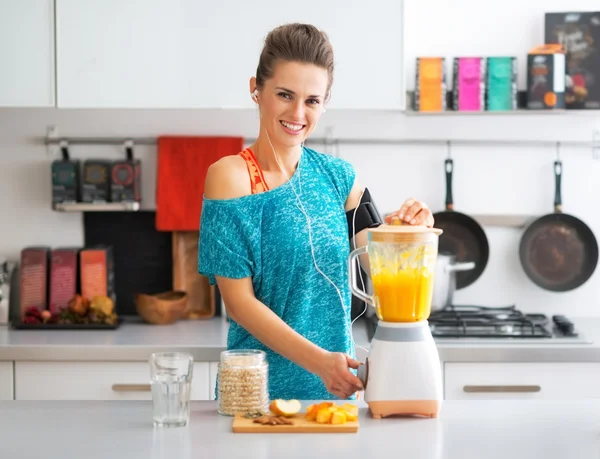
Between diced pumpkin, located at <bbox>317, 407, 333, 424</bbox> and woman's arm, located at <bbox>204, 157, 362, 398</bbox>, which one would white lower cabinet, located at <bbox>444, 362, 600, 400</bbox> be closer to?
woman's arm, located at <bbox>204, 157, 362, 398</bbox>

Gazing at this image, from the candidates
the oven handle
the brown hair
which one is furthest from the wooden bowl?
the brown hair

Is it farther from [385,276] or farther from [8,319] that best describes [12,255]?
[385,276]

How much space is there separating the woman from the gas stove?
3.06ft

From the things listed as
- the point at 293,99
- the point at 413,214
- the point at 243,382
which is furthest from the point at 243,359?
the point at 293,99

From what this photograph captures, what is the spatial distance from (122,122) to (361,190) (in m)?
1.51

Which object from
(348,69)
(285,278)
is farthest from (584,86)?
(285,278)

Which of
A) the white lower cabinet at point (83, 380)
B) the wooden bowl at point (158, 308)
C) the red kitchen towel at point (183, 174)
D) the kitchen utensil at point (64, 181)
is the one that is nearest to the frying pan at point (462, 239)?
the red kitchen towel at point (183, 174)

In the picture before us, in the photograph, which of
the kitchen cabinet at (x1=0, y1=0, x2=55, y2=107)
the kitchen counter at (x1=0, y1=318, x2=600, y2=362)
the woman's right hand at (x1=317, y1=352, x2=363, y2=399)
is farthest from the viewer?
the kitchen cabinet at (x1=0, y1=0, x2=55, y2=107)

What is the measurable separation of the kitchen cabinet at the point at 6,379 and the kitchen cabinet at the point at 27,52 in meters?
0.84

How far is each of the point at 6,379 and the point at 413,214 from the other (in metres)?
1.59

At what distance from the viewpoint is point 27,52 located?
114 inches

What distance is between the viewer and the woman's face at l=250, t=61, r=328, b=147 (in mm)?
1790

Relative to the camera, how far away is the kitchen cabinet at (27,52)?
2898 millimetres

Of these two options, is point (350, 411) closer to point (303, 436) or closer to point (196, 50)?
point (303, 436)
